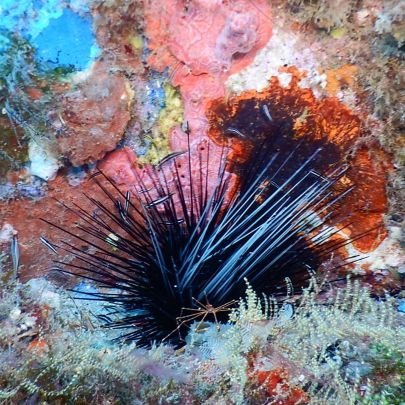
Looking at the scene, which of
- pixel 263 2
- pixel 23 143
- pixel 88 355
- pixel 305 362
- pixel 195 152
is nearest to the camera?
pixel 305 362

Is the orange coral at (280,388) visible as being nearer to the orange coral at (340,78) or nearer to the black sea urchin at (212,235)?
the black sea urchin at (212,235)

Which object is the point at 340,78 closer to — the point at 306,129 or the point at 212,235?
the point at 306,129

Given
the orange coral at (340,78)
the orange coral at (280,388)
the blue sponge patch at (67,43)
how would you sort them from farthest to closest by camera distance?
the orange coral at (340,78), the blue sponge patch at (67,43), the orange coral at (280,388)

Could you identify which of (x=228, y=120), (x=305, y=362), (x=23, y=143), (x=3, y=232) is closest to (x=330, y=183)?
(x=228, y=120)

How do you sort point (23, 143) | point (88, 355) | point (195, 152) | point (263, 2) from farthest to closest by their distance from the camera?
point (195, 152)
point (23, 143)
point (263, 2)
point (88, 355)

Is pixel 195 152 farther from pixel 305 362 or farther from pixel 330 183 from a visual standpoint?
pixel 305 362

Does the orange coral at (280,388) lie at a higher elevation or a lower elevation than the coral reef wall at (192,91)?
lower

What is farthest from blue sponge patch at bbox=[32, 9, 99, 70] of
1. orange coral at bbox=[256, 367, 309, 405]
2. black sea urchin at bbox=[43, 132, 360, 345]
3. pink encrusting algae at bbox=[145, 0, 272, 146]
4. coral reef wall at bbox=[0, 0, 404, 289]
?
orange coral at bbox=[256, 367, 309, 405]

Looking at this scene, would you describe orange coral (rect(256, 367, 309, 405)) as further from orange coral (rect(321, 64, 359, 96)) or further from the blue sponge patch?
the blue sponge patch

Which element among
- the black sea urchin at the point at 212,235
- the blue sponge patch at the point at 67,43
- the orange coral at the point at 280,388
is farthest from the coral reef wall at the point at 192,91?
the orange coral at the point at 280,388
